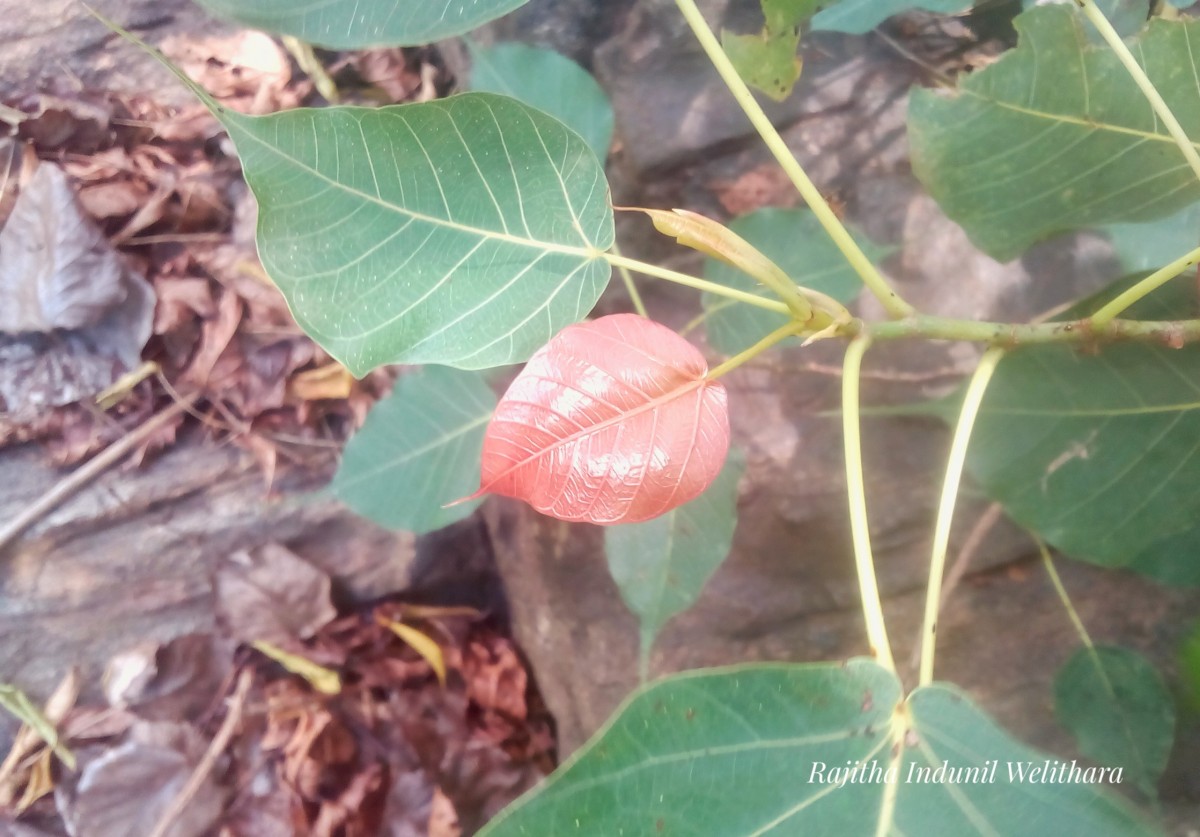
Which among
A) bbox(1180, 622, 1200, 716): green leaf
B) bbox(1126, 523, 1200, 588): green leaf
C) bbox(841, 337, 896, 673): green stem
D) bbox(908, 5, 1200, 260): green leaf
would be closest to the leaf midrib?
bbox(908, 5, 1200, 260): green leaf

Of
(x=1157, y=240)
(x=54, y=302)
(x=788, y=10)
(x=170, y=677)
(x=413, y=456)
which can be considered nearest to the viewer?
(x=788, y=10)

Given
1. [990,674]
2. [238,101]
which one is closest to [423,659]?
[990,674]

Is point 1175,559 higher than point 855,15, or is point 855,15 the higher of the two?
point 855,15

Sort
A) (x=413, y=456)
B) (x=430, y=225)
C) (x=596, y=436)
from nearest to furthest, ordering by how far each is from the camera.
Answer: (x=596, y=436), (x=430, y=225), (x=413, y=456)

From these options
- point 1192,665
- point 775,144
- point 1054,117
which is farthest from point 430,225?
point 1192,665

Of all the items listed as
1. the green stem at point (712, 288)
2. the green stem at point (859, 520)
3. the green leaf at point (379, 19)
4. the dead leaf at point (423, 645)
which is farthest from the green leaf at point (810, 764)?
the dead leaf at point (423, 645)

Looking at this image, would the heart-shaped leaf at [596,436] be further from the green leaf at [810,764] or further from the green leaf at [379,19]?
the green leaf at [379,19]

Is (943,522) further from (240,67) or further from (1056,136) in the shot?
(240,67)

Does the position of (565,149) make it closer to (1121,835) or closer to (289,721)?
(1121,835)
